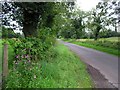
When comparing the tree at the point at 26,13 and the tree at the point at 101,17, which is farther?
the tree at the point at 101,17

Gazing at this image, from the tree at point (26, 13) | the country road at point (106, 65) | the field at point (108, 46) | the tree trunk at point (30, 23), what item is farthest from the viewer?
the field at point (108, 46)

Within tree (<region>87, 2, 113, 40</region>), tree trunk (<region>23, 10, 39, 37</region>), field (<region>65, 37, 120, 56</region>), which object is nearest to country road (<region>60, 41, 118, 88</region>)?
field (<region>65, 37, 120, 56</region>)

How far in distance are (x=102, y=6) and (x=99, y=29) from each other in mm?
5329

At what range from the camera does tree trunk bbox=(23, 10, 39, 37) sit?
34.4ft

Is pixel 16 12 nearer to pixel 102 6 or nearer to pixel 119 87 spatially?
pixel 119 87

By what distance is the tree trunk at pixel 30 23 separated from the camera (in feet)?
34.4

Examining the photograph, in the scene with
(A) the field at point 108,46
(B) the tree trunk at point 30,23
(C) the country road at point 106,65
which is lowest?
(C) the country road at point 106,65

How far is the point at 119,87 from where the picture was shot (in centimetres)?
635

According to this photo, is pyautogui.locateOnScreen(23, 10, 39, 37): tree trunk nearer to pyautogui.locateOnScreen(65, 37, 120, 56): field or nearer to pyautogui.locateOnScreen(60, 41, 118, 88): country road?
pyautogui.locateOnScreen(60, 41, 118, 88): country road

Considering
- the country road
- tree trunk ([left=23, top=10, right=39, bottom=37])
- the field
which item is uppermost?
tree trunk ([left=23, top=10, right=39, bottom=37])

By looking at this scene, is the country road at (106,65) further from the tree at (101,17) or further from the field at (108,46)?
the tree at (101,17)

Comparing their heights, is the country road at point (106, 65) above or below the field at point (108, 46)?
below

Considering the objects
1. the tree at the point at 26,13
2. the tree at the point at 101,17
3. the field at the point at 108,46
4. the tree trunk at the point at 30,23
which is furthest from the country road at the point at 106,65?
the tree at the point at 101,17

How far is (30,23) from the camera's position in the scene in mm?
10992
